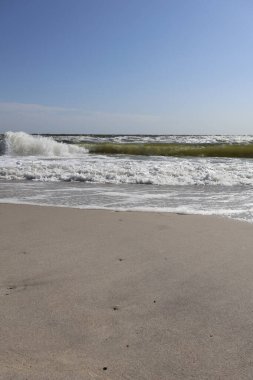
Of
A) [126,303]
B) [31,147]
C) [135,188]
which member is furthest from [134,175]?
[31,147]

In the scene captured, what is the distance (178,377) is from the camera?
1.89 m

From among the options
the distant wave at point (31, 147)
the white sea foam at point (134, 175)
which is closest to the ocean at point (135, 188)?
the white sea foam at point (134, 175)

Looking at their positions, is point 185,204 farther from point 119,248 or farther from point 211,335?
point 211,335

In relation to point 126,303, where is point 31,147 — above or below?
above

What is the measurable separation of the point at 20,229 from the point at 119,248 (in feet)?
4.47

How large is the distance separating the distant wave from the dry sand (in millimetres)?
17768

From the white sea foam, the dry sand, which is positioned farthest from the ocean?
the dry sand

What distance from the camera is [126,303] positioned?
2.68 meters

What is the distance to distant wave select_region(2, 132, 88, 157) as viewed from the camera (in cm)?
2197

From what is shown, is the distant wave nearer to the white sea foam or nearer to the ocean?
the ocean

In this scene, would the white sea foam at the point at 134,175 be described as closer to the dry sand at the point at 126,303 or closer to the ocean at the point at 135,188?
the ocean at the point at 135,188

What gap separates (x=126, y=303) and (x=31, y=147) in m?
20.4

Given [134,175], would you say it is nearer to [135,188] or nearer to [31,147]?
[135,188]

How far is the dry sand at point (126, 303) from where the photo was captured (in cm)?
198
